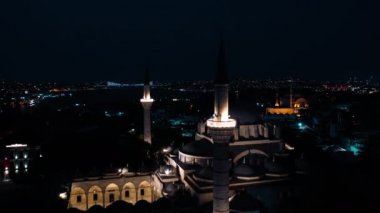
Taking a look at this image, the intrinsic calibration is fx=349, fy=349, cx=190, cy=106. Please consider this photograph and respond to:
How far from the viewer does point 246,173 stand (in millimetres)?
17094

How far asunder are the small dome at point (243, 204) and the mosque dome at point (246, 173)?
7.07ft

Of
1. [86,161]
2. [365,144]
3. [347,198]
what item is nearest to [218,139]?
[347,198]

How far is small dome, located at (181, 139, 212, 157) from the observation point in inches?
739

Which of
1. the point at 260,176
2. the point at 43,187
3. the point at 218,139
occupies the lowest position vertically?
the point at 43,187

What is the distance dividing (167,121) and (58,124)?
15.5 meters

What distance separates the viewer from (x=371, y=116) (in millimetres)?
46375

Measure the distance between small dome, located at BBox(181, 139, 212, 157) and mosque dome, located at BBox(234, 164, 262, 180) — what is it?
1.93 meters

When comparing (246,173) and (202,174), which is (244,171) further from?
(202,174)

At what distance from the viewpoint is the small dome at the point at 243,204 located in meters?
14.3

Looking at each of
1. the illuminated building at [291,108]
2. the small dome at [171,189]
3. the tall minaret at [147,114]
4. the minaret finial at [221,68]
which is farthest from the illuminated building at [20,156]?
the illuminated building at [291,108]

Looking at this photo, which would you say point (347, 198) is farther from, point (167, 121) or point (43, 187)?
point (167, 121)

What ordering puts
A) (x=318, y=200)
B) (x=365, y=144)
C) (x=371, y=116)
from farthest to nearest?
1. (x=371, y=116)
2. (x=365, y=144)
3. (x=318, y=200)

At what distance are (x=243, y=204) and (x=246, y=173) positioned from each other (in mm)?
2843

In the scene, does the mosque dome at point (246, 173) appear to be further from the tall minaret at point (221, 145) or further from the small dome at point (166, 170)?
the tall minaret at point (221, 145)
